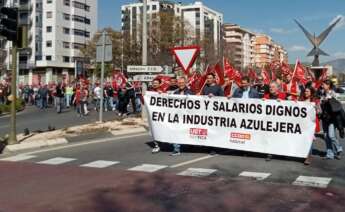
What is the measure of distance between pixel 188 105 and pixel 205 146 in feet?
3.44

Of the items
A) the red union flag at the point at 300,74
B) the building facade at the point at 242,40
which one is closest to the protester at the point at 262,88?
the red union flag at the point at 300,74

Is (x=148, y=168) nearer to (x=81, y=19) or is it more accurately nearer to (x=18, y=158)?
(x=18, y=158)

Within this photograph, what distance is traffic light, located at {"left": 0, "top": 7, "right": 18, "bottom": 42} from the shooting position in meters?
13.6

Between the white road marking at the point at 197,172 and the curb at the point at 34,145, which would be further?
the curb at the point at 34,145

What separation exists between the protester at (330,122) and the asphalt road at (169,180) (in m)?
0.33

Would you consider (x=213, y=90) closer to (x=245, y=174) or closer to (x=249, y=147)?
(x=249, y=147)

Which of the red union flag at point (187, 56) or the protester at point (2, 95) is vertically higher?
the red union flag at point (187, 56)

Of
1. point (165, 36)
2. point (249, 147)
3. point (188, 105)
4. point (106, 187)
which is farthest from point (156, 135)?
point (165, 36)

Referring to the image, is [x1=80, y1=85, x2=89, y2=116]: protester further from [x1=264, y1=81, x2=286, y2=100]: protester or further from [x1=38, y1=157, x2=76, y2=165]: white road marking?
[x1=264, y1=81, x2=286, y2=100]: protester

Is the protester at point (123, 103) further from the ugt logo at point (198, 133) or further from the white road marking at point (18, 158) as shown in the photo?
the ugt logo at point (198, 133)

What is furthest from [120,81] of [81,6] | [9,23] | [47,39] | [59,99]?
[81,6]

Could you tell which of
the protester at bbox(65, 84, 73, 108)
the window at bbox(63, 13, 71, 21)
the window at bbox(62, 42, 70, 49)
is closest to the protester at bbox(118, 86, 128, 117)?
the protester at bbox(65, 84, 73, 108)

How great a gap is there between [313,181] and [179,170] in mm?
Result: 2438

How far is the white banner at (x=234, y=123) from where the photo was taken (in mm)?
11297
